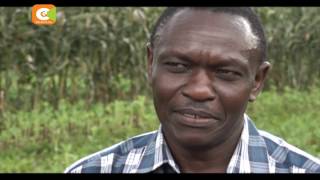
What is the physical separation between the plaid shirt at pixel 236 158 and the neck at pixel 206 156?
0.01 m

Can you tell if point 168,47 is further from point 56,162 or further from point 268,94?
point 268,94

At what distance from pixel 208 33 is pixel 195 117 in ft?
0.51

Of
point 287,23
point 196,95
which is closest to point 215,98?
point 196,95

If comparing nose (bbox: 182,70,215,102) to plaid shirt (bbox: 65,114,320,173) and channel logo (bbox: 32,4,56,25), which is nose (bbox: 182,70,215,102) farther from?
channel logo (bbox: 32,4,56,25)

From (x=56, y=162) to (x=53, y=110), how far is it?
0.80 m

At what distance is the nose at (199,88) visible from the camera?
1146 millimetres

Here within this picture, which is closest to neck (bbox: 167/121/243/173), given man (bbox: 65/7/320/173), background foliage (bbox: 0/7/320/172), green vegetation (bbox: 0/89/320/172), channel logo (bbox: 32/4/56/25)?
man (bbox: 65/7/320/173)

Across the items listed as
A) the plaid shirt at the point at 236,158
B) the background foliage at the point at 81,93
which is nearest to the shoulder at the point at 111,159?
the plaid shirt at the point at 236,158

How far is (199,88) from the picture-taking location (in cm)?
115

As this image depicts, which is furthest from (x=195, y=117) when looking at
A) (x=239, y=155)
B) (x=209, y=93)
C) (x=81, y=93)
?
(x=81, y=93)

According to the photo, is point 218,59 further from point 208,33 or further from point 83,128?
point 83,128

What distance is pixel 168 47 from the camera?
1176mm

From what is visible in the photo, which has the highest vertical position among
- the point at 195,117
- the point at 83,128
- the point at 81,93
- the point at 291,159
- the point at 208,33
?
the point at 208,33

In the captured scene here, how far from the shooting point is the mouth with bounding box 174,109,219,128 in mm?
1155
